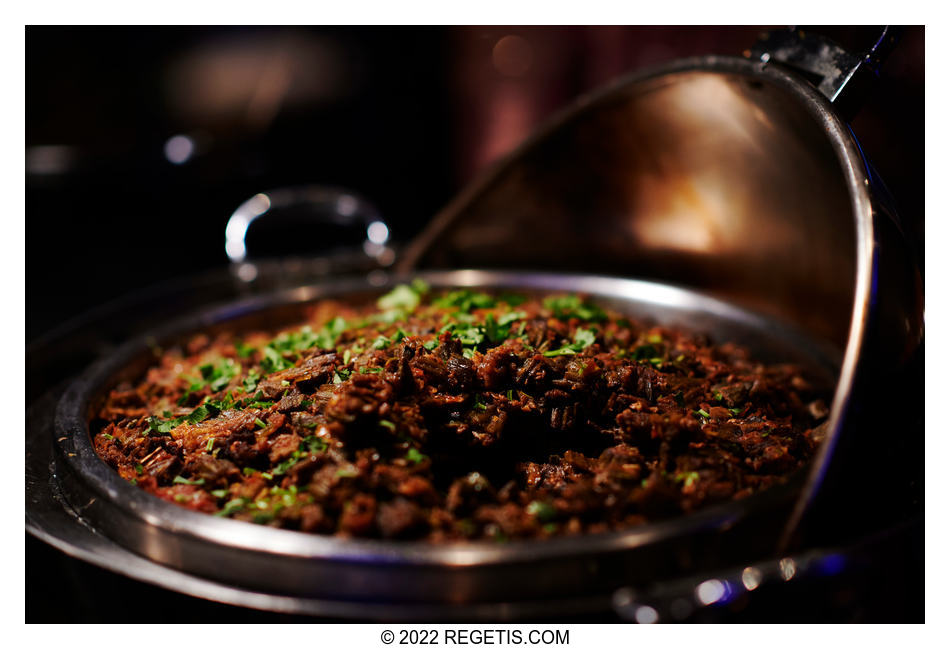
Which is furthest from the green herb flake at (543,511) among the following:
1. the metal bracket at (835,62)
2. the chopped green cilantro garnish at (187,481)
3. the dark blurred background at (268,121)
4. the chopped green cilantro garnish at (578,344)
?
the dark blurred background at (268,121)

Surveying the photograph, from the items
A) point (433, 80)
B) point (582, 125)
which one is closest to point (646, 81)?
point (582, 125)

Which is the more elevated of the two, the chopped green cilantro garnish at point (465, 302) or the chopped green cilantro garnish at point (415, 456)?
the chopped green cilantro garnish at point (465, 302)

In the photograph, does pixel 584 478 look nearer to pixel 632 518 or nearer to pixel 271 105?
pixel 632 518

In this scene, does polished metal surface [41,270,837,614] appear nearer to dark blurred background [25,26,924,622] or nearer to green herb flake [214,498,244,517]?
green herb flake [214,498,244,517]

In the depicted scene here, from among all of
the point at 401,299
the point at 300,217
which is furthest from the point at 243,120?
the point at 401,299

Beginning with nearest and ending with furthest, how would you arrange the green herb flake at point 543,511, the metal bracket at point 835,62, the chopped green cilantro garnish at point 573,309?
the green herb flake at point 543,511 < the metal bracket at point 835,62 < the chopped green cilantro garnish at point 573,309

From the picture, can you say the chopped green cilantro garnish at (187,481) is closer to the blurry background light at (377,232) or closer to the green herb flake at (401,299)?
the green herb flake at (401,299)

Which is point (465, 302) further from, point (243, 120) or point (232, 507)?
point (243, 120)
